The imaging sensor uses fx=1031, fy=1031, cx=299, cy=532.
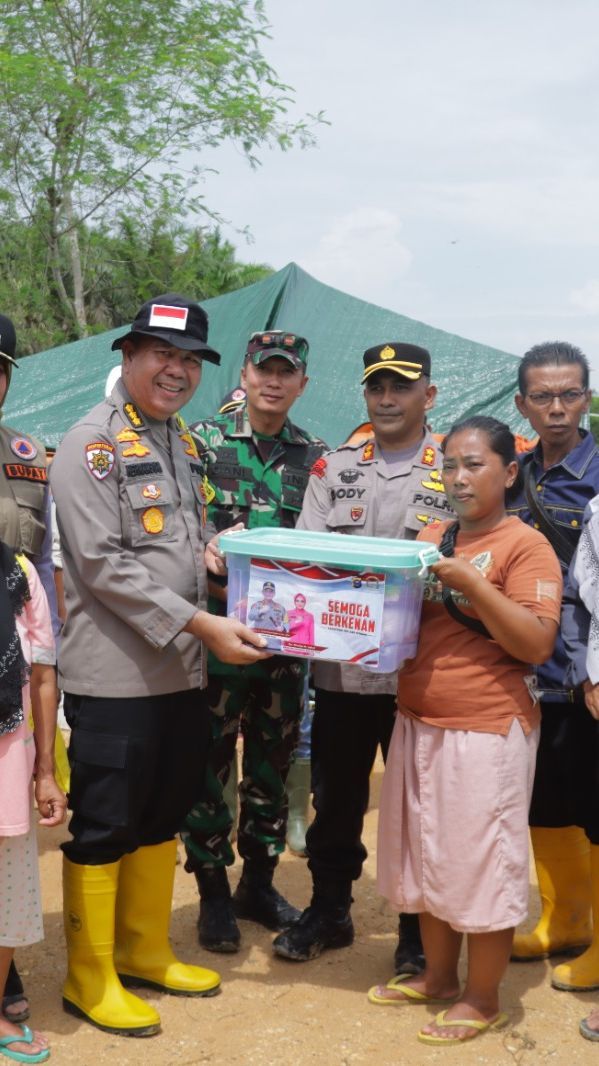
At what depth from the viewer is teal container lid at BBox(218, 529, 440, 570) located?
8.89 ft

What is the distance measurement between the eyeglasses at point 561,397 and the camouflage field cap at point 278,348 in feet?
2.90

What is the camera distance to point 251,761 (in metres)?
3.88

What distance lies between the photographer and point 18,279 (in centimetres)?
1675

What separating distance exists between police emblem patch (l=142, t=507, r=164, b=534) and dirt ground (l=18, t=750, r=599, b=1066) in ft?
4.93

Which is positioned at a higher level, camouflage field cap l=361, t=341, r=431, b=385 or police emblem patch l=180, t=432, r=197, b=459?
camouflage field cap l=361, t=341, r=431, b=385

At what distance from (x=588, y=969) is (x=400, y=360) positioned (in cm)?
210

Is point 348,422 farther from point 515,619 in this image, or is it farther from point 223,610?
point 515,619

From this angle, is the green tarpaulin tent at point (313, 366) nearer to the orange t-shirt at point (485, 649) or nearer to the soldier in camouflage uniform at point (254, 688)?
the soldier in camouflage uniform at point (254, 688)

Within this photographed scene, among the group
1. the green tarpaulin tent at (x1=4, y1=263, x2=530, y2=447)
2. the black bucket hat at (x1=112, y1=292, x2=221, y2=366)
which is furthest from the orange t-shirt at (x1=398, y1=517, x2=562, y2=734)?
the green tarpaulin tent at (x1=4, y1=263, x2=530, y2=447)

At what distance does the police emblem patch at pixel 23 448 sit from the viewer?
3.21 meters

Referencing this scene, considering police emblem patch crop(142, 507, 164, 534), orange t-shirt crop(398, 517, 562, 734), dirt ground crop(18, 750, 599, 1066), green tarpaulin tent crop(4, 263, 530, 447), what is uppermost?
green tarpaulin tent crop(4, 263, 530, 447)

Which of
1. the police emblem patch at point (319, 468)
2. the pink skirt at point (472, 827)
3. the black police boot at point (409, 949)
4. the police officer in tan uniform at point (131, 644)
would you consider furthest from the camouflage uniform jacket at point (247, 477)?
the black police boot at point (409, 949)

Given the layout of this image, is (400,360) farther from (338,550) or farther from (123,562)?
(123,562)

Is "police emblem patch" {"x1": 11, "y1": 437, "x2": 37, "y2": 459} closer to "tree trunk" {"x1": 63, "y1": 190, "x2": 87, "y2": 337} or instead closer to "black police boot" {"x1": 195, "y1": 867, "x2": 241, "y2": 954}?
"black police boot" {"x1": 195, "y1": 867, "x2": 241, "y2": 954}
